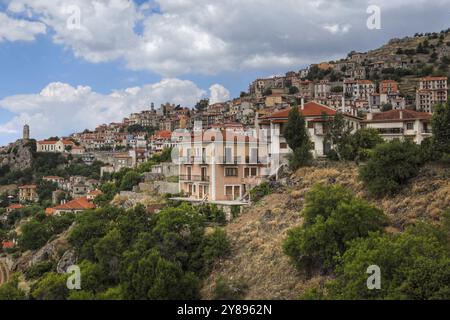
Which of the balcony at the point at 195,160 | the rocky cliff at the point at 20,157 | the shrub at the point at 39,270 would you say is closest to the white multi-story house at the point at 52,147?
the rocky cliff at the point at 20,157

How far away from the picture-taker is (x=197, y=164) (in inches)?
1286

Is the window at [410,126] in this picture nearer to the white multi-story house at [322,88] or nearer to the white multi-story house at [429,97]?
the white multi-story house at [429,97]

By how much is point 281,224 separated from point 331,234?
5.70m

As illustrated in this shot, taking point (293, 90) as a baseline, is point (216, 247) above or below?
below

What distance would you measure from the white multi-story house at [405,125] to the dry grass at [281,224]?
1114 centimetres

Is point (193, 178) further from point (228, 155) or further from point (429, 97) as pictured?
point (429, 97)

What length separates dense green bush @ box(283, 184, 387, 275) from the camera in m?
16.4

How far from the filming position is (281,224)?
22.2 meters

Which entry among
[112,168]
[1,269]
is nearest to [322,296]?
[1,269]

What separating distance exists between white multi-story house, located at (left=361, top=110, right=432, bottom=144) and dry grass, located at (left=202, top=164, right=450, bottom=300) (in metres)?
11.1

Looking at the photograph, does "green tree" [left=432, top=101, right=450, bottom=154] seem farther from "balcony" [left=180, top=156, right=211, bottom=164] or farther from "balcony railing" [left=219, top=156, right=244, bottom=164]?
"balcony" [left=180, top=156, right=211, bottom=164]

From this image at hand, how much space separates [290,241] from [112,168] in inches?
3242

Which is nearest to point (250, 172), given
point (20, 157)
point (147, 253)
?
point (147, 253)
